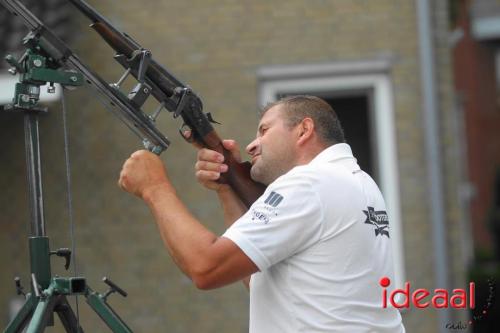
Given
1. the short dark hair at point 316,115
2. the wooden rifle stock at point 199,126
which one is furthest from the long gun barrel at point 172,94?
the short dark hair at point 316,115

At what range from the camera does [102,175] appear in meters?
8.18

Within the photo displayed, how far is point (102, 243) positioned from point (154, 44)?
1.60m

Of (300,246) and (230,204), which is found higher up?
(230,204)

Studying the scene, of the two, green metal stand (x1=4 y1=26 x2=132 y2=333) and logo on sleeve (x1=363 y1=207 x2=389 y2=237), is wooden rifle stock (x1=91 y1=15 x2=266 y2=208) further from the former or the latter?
logo on sleeve (x1=363 y1=207 x2=389 y2=237)

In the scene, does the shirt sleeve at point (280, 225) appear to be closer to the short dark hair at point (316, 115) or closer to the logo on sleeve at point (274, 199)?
the logo on sleeve at point (274, 199)

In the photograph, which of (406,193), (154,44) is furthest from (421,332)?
(154,44)

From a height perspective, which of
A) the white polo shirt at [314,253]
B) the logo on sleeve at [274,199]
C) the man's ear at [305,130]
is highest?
the man's ear at [305,130]

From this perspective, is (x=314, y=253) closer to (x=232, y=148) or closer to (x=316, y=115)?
(x=316, y=115)

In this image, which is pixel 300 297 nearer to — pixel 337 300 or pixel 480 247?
pixel 337 300

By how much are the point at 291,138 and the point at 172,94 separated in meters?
0.47

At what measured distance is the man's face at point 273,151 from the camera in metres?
3.70

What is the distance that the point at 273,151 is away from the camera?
3701mm

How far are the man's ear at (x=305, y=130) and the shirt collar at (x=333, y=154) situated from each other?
8cm

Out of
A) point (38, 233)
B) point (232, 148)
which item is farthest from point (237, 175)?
point (38, 233)
